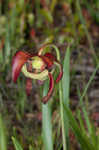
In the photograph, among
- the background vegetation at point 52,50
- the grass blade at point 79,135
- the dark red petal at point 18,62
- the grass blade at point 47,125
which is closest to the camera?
the dark red petal at point 18,62

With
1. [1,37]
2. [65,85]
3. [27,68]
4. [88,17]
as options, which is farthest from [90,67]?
[27,68]

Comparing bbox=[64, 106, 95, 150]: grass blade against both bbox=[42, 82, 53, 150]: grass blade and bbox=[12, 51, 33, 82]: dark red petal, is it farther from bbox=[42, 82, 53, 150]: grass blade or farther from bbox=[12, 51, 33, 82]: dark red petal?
bbox=[12, 51, 33, 82]: dark red petal

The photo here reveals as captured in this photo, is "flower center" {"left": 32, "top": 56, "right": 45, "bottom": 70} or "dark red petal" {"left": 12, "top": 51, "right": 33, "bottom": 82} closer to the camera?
"dark red petal" {"left": 12, "top": 51, "right": 33, "bottom": 82}

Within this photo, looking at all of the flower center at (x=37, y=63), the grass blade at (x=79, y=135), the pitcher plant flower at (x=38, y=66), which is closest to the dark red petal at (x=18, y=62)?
the pitcher plant flower at (x=38, y=66)

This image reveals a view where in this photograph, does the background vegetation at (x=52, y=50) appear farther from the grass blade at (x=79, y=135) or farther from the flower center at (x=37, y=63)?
the flower center at (x=37, y=63)

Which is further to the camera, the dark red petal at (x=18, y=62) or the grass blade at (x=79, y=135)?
the grass blade at (x=79, y=135)

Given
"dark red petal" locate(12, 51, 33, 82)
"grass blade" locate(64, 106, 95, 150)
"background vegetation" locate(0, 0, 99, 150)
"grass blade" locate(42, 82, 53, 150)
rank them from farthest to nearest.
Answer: "background vegetation" locate(0, 0, 99, 150) < "grass blade" locate(42, 82, 53, 150) < "grass blade" locate(64, 106, 95, 150) < "dark red petal" locate(12, 51, 33, 82)

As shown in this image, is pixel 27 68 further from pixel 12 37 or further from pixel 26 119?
pixel 12 37

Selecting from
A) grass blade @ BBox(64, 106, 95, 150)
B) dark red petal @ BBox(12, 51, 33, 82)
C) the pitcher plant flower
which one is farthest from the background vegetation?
dark red petal @ BBox(12, 51, 33, 82)
